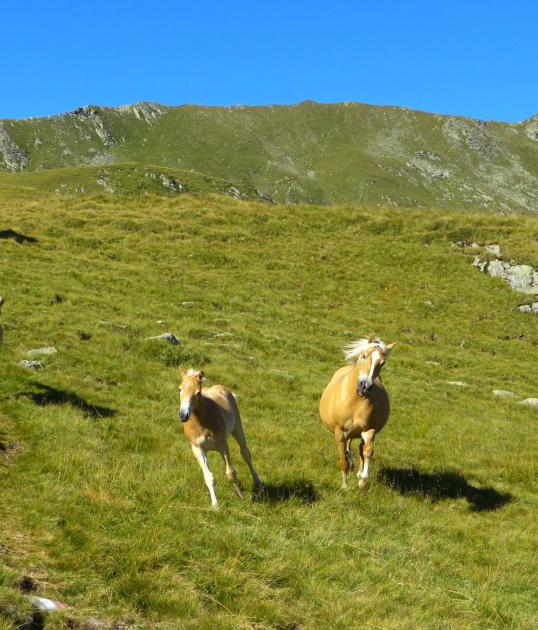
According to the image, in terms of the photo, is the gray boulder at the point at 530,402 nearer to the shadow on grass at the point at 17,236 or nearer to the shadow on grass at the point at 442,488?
the shadow on grass at the point at 442,488

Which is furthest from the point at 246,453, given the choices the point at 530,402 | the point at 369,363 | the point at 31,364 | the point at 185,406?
the point at 530,402

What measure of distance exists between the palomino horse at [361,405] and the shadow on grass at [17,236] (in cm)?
2755

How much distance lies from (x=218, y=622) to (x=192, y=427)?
4.16 m

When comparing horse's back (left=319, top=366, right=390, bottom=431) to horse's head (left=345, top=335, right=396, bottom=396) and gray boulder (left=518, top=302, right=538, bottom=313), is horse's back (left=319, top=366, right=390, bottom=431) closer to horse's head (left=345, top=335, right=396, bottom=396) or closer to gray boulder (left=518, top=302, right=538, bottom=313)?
horse's head (left=345, top=335, right=396, bottom=396)

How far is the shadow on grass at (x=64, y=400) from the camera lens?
1384 cm

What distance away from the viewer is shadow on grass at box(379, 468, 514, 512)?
12.0m

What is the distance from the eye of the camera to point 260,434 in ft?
47.4

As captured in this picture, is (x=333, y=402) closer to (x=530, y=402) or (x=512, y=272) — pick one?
(x=530, y=402)

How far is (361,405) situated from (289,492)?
251cm

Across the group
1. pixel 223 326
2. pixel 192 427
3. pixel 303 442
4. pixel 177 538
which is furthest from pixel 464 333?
pixel 177 538

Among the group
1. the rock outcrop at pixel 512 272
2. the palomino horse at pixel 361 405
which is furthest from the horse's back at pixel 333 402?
the rock outcrop at pixel 512 272

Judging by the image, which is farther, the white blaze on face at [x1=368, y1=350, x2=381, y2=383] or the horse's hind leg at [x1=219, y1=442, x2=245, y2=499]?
the white blaze on face at [x1=368, y1=350, x2=381, y2=383]

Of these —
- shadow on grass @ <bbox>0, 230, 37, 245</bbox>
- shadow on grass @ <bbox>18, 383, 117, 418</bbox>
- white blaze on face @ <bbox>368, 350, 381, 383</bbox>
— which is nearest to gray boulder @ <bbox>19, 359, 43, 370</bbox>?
shadow on grass @ <bbox>18, 383, 117, 418</bbox>

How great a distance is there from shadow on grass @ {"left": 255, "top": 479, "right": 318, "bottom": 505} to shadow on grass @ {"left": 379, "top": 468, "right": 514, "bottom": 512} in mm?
2051
